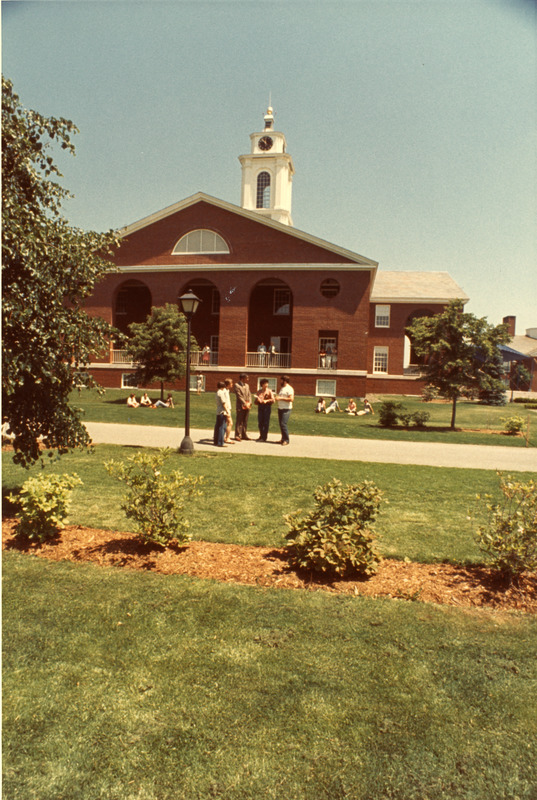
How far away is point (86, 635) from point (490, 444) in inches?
585

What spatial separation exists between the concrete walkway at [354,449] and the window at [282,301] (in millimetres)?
21623

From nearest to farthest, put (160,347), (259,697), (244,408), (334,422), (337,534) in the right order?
(259,697), (337,534), (244,408), (334,422), (160,347)

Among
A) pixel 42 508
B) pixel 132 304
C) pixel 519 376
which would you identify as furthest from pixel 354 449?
pixel 519 376

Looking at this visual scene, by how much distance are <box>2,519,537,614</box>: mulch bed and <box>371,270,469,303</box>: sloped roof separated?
32.8 metres

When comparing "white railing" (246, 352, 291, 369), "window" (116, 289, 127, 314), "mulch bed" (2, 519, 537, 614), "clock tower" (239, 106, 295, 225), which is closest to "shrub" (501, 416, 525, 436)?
"mulch bed" (2, 519, 537, 614)

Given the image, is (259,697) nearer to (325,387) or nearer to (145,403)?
(145,403)

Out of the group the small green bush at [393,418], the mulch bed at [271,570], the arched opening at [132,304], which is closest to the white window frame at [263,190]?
the arched opening at [132,304]

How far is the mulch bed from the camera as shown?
495 centimetres

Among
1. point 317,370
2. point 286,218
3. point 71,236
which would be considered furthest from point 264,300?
point 71,236

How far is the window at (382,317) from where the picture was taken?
38253 millimetres

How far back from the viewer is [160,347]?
2497cm

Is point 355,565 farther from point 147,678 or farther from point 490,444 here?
point 490,444

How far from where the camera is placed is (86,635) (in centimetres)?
404

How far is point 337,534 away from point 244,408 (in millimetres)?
8892
